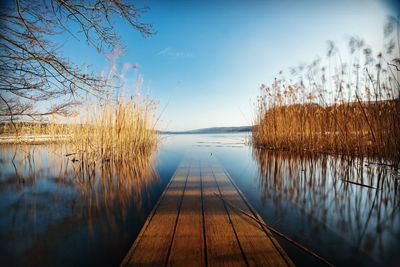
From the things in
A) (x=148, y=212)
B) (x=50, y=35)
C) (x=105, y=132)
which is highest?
(x=50, y=35)

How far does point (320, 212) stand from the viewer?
2.04 m

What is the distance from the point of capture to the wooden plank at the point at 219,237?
1178 mm

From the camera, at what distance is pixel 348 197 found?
247 cm

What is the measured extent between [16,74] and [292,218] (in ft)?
11.8

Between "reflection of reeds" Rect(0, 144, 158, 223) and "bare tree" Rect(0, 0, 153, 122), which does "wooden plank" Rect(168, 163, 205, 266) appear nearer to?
"reflection of reeds" Rect(0, 144, 158, 223)

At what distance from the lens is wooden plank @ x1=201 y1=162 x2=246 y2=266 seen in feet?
3.86

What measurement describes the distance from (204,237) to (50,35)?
3.05 meters

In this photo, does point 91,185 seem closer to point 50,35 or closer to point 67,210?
point 67,210

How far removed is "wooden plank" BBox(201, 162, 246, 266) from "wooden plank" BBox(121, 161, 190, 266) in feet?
0.84

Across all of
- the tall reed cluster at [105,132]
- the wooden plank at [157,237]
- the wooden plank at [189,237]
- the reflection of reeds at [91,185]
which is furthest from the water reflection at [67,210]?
the tall reed cluster at [105,132]

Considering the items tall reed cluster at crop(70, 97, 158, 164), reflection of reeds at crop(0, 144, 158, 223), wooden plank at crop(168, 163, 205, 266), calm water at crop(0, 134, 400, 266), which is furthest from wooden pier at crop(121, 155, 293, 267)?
tall reed cluster at crop(70, 97, 158, 164)

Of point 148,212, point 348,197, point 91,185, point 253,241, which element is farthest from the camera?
point 91,185

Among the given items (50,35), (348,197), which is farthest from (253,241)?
(50,35)

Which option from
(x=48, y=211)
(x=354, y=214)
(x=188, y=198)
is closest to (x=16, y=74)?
(x=48, y=211)
